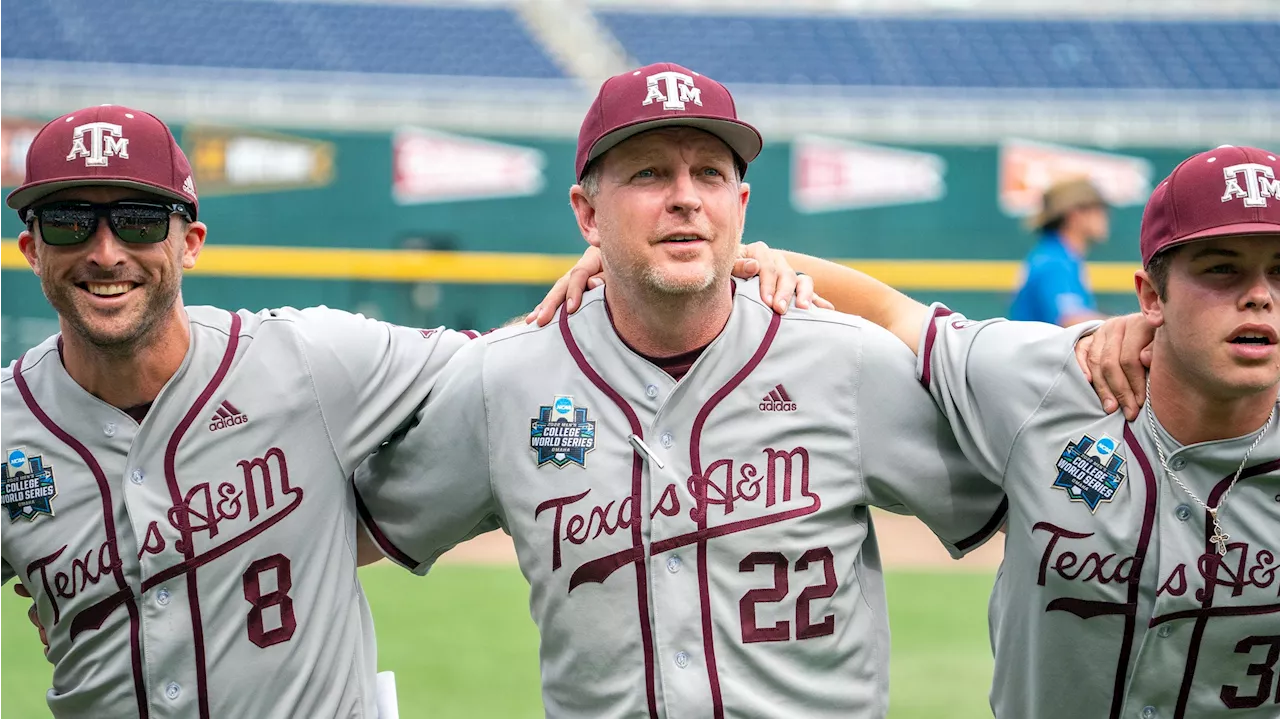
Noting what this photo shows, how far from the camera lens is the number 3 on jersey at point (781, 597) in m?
2.81

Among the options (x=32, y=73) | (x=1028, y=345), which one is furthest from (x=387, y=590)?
(x=32, y=73)

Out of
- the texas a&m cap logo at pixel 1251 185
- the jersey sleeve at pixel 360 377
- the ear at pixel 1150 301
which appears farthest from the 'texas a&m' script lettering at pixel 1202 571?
the jersey sleeve at pixel 360 377

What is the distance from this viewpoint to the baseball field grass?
5785 mm

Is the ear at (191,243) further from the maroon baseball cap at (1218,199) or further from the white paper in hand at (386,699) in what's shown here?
the maroon baseball cap at (1218,199)

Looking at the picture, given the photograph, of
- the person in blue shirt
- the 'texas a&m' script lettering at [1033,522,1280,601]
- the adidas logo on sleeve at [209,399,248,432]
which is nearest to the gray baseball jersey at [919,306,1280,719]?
the 'texas a&m' script lettering at [1033,522,1280,601]

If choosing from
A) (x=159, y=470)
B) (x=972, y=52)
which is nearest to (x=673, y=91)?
(x=159, y=470)

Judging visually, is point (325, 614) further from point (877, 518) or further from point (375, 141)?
point (375, 141)

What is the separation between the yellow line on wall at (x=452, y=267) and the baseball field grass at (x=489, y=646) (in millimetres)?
4997

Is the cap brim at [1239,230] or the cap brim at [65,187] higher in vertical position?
the cap brim at [65,187]

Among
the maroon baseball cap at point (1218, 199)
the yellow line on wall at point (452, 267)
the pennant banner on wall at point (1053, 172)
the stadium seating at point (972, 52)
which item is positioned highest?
the stadium seating at point (972, 52)

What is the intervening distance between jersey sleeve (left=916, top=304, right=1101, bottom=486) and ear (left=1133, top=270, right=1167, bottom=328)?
163 millimetres

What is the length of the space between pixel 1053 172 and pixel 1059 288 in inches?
251

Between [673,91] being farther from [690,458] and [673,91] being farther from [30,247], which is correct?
[30,247]

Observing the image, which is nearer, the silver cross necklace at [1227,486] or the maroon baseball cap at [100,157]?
the silver cross necklace at [1227,486]
